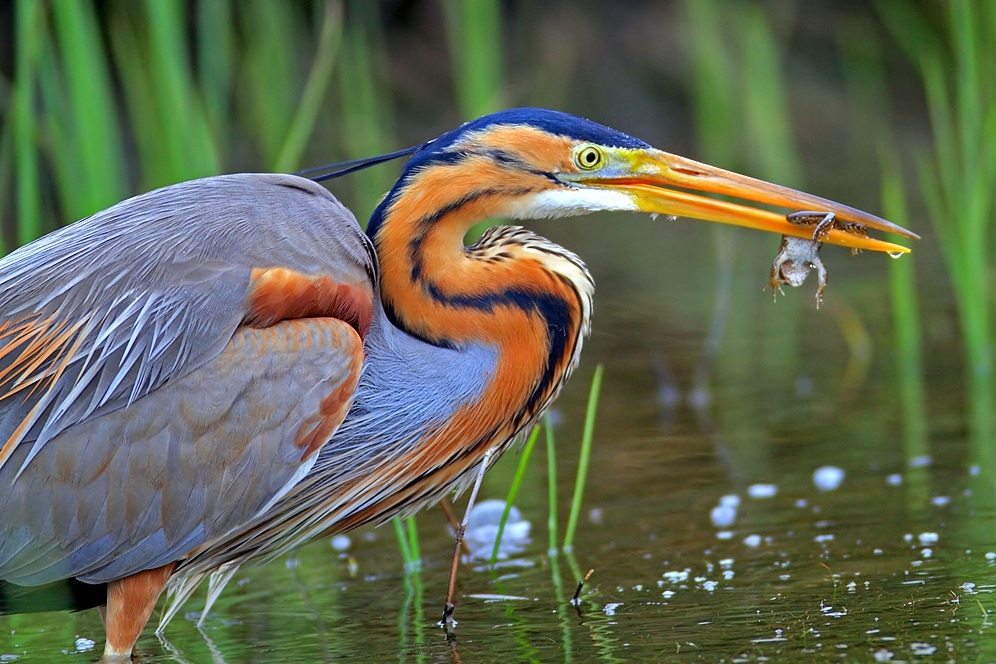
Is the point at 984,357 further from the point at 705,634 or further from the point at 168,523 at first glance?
the point at 168,523

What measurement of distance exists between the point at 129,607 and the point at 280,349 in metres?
0.84

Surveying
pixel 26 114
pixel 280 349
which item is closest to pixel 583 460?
pixel 280 349

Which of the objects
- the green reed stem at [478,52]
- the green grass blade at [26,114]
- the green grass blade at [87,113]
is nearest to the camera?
the green grass blade at [26,114]

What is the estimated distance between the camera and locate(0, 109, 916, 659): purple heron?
365cm

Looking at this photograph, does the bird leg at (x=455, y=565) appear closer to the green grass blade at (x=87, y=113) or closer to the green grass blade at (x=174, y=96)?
the green grass blade at (x=174, y=96)

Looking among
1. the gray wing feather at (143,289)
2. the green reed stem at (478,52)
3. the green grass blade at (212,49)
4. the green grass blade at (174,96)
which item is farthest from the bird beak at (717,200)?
the green reed stem at (478,52)

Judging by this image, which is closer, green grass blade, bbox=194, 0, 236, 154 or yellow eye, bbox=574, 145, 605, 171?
yellow eye, bbox=574, 145, 605, 171

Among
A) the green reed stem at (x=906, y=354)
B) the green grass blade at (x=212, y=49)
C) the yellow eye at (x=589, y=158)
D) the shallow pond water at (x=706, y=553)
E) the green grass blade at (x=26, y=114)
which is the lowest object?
the shallow pond water at (x=706, y=553)

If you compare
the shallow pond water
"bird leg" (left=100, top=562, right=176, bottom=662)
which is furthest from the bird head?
"bird leg" (left=100, top=562, right=176, bottom=662)

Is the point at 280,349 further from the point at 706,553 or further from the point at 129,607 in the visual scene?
the point at 706,553

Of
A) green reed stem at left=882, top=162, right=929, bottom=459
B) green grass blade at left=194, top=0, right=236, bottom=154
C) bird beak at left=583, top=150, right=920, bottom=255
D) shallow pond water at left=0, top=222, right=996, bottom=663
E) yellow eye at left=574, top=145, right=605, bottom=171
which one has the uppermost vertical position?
green grass blade at left=194, top=0, right=236, bottom=154

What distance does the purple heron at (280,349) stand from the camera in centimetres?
365

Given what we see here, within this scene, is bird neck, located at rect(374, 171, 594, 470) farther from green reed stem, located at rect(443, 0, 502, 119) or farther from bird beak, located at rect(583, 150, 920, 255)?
green reed stem, located at rect(443, 0, 502, 119)

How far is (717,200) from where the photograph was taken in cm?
393
